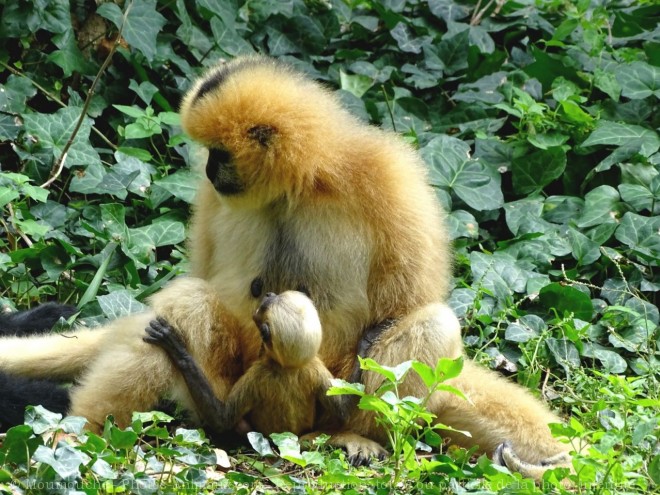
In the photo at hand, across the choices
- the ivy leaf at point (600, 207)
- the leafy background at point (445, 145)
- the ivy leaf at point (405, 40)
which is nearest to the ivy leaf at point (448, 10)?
the leafy background at point (445, 145)

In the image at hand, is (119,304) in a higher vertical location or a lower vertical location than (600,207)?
lower

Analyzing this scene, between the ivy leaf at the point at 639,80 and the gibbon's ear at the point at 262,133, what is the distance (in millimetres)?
4364

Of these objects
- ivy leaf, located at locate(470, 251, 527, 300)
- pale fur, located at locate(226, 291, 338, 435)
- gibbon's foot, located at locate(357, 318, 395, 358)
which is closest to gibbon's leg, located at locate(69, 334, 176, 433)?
pale fur, located at locate(226, 291, 338, 435)

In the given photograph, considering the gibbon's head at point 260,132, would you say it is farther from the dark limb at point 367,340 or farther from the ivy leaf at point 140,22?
the ivy leaf at point 140,22

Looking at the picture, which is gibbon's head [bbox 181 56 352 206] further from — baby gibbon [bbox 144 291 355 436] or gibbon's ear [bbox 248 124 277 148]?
baby gibbon [bbox 144 291 355 436]

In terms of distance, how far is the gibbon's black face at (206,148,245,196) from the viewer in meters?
5.68

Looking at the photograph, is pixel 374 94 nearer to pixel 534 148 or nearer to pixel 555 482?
pixel 534 148

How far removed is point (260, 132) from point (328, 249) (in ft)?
2.45

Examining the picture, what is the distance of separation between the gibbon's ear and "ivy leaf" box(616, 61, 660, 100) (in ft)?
14.3

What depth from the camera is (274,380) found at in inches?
211

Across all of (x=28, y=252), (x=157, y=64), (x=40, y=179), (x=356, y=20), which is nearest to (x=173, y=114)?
(x=157, y=64)

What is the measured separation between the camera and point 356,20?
396 inches

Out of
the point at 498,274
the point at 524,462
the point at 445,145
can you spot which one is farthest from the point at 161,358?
the point at 445,145

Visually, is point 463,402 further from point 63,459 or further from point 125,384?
point 63,459
